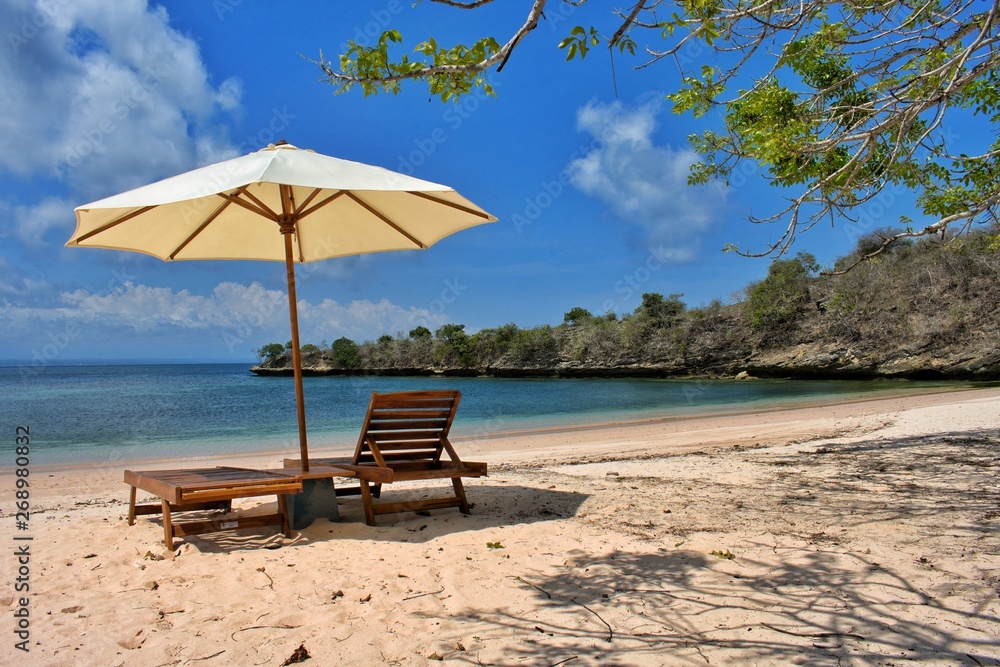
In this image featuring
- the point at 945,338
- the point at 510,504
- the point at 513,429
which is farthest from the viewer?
the point at 945,338

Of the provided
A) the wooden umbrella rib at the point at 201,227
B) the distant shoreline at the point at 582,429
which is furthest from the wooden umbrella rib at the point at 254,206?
the distant shoreline at the point at 582,429

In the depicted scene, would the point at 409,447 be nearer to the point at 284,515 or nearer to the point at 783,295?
the point at 284,515

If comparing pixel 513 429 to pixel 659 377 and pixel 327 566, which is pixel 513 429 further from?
pixel 659 377

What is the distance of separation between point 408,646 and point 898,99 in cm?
507

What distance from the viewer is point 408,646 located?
254 centimetres

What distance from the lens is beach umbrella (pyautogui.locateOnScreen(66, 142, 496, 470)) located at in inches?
154

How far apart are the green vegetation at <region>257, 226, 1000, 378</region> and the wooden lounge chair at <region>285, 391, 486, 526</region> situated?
1708 cm

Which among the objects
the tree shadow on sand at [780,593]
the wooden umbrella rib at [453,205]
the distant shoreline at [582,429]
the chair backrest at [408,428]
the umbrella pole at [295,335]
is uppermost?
the wooden umbrella rib at [453,205]

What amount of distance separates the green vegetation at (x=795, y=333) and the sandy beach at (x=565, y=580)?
16018 mm

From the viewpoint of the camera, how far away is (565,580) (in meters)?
3.24

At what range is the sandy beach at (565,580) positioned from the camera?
2.47 meters

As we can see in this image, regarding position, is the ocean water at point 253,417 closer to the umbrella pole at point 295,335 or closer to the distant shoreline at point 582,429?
the distant shoreline at point 582,429

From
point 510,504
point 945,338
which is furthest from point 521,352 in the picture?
point 510,504

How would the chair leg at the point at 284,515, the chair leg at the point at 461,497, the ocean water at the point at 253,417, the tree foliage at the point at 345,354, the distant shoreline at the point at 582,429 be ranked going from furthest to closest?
the tree foliage at the point at 345,354
the ocean water at the point at 253,417
the distant shoreline at the point at 582,429
the chair leg at the point at 461,497
the chair leg at the point at 284,515
